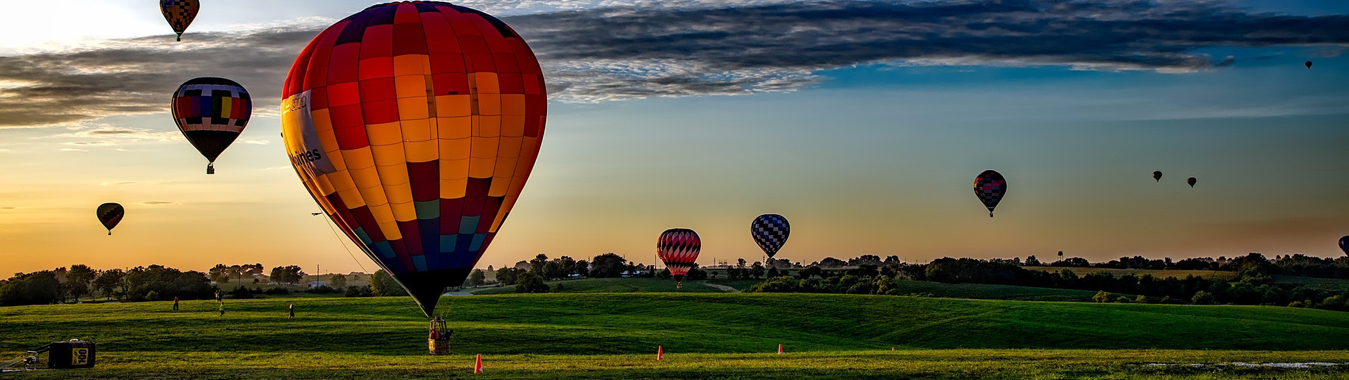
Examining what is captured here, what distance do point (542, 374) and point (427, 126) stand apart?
7.63 meters

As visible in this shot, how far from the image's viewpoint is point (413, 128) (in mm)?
31484

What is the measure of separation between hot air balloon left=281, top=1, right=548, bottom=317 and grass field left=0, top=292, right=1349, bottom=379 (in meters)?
3.92

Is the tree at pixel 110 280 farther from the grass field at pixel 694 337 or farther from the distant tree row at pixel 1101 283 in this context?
the distant tree row at pixel 1101 283

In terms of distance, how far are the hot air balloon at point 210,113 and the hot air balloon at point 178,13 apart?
1408 centimetres

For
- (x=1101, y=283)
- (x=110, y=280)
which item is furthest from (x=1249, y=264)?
(x=110, y=280)

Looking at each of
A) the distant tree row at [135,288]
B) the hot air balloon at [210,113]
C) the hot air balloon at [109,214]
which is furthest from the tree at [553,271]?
the hot air balloon at [210,113]

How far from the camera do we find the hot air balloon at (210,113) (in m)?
52.7

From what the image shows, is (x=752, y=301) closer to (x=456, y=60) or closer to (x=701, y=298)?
(x=701, y=298)

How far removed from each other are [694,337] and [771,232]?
45428 millimetres

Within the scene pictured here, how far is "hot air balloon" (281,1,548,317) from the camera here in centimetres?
3150

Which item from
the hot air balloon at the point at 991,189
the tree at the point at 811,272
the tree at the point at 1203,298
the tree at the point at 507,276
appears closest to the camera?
the hot air balloon at the point at 991,189

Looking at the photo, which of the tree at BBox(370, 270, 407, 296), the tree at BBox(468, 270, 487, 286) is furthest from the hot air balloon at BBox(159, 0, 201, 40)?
the tree at BBox(468, 270, 487, 286)

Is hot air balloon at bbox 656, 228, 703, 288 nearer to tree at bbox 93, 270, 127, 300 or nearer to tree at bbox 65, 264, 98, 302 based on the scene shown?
tree at bbox 93, 270, 127, 300

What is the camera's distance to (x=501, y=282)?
5768 inches
